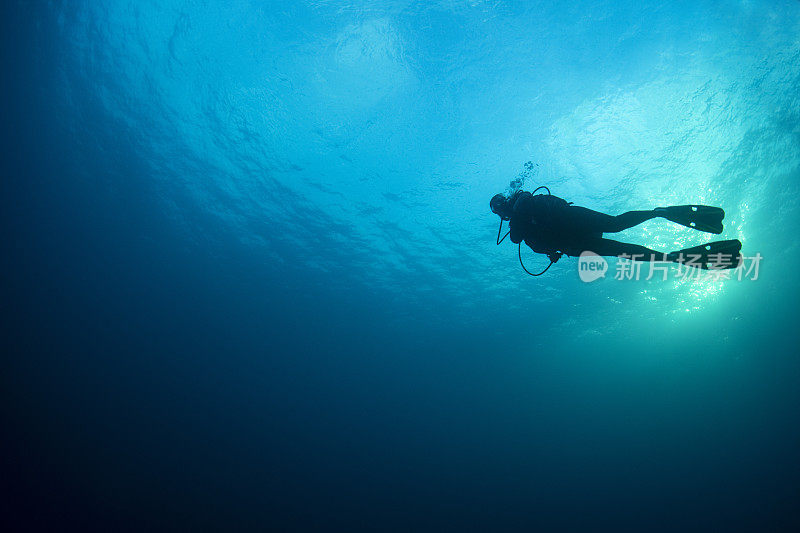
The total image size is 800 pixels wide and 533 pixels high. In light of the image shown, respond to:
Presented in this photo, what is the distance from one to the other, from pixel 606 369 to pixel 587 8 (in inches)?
1283

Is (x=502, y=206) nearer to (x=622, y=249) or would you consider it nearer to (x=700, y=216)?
(x=622, y=249)

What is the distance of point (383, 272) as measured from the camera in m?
20.0

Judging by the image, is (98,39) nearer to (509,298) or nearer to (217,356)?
(509,298)

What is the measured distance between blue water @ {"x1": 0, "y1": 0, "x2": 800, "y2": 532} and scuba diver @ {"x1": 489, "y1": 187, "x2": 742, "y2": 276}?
22.5 feet

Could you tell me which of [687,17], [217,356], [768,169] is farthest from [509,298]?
[217,356]

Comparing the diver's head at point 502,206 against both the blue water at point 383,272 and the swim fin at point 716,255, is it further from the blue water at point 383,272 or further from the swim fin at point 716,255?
the blue water at point 383,272

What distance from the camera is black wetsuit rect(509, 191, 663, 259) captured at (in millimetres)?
4297

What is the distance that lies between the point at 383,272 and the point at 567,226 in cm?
1593

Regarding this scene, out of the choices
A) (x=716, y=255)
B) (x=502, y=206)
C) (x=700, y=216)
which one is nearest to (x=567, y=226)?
(x=502, y=206)

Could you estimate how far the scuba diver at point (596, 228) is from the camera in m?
3.83

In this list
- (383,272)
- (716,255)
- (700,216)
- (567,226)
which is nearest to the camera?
(716,255)

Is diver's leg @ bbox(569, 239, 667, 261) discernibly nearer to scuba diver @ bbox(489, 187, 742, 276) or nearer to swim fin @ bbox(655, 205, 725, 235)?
scuba diver @ bbox(489, 187, 742, 276)

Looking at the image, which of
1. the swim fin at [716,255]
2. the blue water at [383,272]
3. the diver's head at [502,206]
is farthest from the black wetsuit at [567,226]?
the blue water at [383,272]

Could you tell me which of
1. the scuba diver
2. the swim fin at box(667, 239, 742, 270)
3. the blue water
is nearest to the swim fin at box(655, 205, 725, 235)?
the scuba diver
